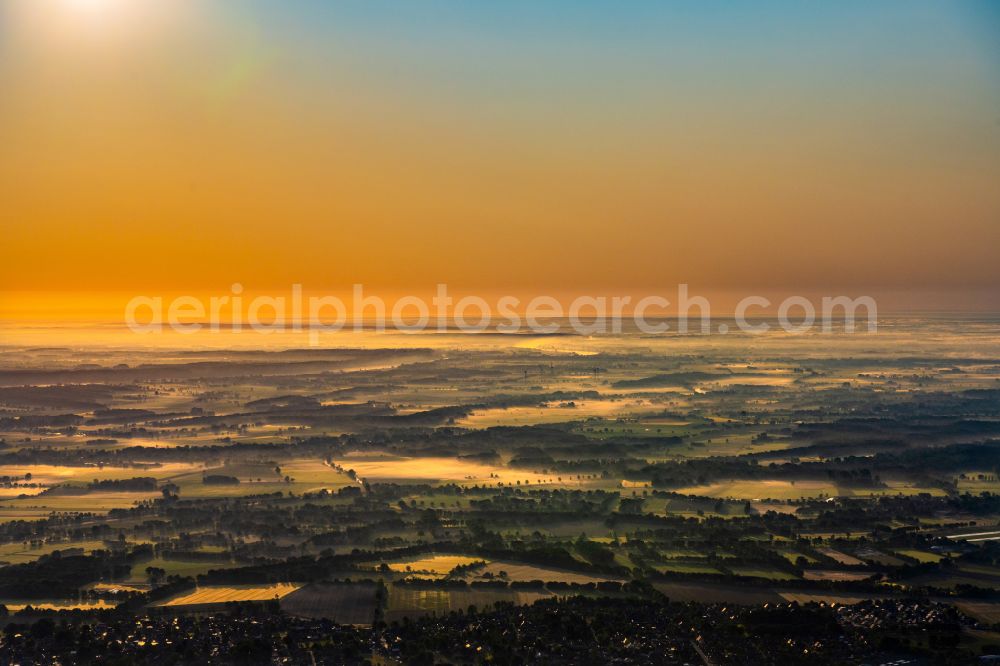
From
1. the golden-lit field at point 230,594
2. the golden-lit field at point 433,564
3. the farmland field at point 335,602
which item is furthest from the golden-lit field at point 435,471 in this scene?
the golden-lit field at point 230,594

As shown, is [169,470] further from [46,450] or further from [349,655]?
[349,655]

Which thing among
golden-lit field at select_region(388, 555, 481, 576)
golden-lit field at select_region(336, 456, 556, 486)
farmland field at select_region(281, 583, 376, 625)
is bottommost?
farmland field at select_region(281, 583, 376, 625)

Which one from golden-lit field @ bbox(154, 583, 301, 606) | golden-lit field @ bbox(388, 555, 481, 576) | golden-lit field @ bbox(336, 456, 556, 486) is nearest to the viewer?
golden-lit field @ bbox(154, 583, 301, 606)

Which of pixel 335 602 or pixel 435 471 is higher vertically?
pixel 435 471

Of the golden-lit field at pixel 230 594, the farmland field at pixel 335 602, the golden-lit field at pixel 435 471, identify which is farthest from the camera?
the golden-lit field at pixel 435 471

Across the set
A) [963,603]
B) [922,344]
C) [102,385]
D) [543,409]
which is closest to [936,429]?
[543,409]

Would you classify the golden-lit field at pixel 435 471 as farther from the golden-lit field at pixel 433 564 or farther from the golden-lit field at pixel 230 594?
the golden-lit field at pixel 230 594

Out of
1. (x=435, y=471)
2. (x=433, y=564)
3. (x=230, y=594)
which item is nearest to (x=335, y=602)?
(x=230, y=594)

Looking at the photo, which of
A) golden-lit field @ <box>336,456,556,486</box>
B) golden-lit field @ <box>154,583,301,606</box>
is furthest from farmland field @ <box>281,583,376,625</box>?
golden-lit field @ <box>336,456,556,486</box>

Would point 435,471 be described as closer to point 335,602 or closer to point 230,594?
point 230,594

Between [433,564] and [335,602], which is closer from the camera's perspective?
[335,602]

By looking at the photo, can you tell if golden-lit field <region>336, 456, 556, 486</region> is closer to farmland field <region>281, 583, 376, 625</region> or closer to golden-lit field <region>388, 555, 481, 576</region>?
golden-lit field <region>388, 555, 481, 576</region>
